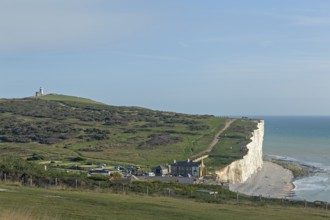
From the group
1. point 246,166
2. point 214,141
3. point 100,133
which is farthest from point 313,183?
point 100,133

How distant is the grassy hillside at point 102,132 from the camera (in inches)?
3359

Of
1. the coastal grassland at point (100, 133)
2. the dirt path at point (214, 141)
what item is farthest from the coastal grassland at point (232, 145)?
the coastal grassland at point (100, 133)

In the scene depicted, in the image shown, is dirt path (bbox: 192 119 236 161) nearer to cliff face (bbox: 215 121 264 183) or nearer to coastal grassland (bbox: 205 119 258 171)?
coastal grassland (bbox: 205 119 258 171)

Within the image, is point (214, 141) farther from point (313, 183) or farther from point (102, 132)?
point (313, 183)

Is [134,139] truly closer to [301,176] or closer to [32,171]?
[301,176]

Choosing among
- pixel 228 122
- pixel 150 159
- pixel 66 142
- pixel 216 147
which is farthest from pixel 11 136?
pixel 228 122

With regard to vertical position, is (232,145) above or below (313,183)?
above

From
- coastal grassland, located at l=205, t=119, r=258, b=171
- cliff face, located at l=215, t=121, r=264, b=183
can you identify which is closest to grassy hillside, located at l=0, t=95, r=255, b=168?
coastal grassland, located at l=205, t=119, r=258, b=171

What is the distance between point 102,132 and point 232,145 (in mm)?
26131

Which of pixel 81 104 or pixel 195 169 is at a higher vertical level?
pixel 81 104

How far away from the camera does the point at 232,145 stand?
9638cm

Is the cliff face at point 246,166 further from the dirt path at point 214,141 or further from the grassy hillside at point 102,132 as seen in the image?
the dirt path at point 214,141

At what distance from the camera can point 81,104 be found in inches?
5866

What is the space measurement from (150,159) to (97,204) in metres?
60.5
